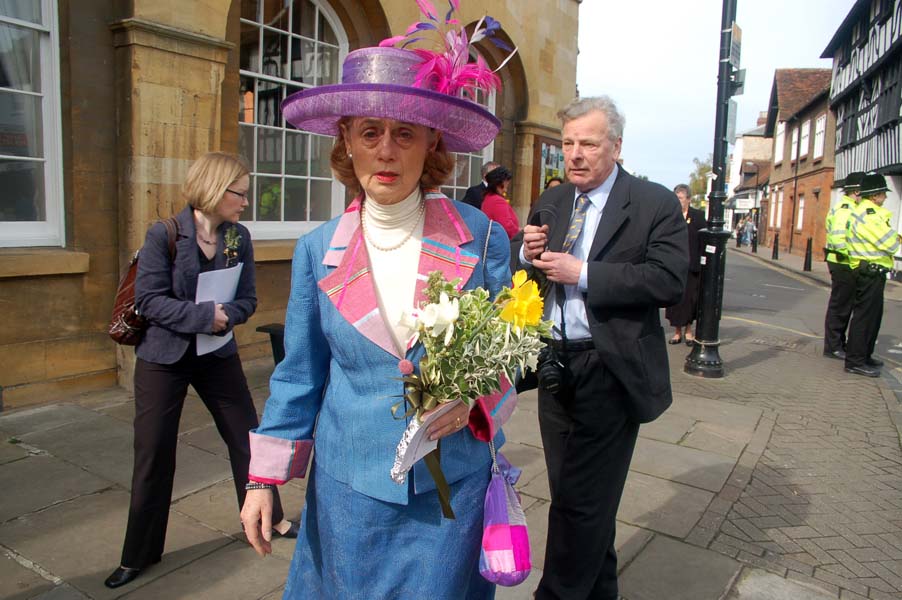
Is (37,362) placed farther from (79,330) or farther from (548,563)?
(548,563)

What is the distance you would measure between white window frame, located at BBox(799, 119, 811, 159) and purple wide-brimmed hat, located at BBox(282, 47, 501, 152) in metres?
37.4

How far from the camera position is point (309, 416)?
1.94 metres

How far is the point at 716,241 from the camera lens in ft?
22.9

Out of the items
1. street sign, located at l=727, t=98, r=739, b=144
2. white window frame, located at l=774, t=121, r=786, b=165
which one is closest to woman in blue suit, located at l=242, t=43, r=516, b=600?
street sign, located at l=727, t=98, r=739, b=144

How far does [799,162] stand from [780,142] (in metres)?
6.67

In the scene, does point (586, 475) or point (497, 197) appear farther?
point (497, 197)

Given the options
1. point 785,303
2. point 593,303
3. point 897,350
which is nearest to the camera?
point 593,303

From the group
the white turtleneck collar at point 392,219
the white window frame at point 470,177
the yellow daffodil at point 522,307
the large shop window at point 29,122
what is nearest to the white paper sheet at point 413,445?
the yellow daffodil at point 522,307

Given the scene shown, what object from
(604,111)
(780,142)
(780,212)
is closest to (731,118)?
(604,111)

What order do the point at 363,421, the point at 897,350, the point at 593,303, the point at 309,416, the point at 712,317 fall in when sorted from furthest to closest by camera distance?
the point at 897,350 → the point at 712,317 → the point at 593,303 → the point at 309,416 → the point at 363,421

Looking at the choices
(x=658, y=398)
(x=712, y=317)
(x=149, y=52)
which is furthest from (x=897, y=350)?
(x=149, y=52)

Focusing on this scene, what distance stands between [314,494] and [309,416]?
0.23m

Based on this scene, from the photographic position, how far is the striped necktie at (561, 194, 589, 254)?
2752 mm

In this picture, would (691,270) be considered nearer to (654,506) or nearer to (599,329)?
(654,506)
